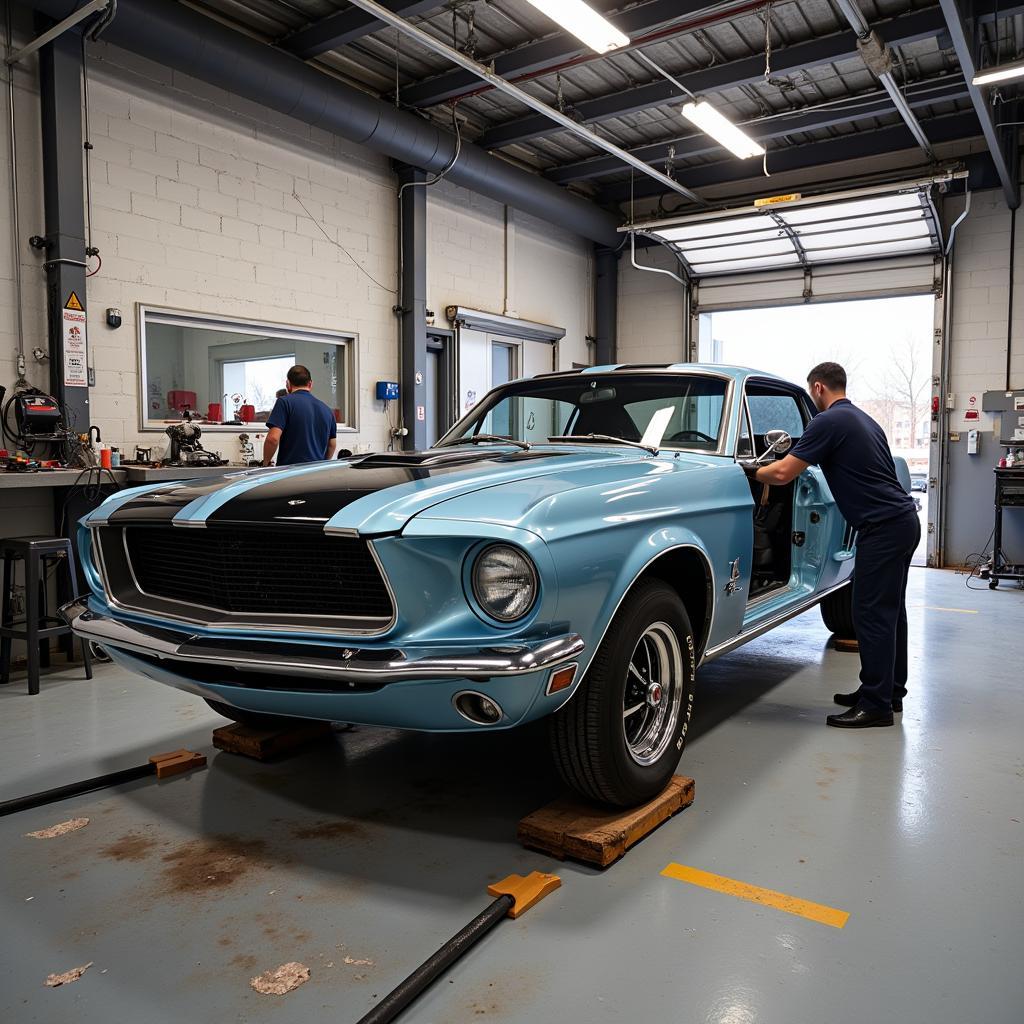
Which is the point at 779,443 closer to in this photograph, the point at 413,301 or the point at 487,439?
the point at 487,439

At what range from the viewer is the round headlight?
6.85ft

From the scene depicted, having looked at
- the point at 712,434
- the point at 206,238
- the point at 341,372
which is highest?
the point at 206,238

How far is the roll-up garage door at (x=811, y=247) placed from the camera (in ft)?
27.7

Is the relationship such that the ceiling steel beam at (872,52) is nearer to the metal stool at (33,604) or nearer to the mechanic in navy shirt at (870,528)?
the mechanic in navy shirt at (870,528)

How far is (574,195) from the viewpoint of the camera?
10.1 meters

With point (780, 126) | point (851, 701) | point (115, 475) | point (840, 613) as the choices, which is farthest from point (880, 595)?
point (780, 126)

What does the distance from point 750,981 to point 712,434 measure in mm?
2133

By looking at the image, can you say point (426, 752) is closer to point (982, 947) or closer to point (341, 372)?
point (982, 947)

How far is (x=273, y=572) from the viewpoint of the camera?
7.73ft

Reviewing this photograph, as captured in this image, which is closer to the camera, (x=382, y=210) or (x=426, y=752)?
(x=426, y=752)

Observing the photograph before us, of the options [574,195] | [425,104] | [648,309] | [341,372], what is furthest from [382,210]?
[648,309]

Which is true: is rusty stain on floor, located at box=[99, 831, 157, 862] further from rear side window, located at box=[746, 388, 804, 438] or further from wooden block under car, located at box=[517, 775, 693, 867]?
rear side window, located at box=[746, 388, 804, 438]

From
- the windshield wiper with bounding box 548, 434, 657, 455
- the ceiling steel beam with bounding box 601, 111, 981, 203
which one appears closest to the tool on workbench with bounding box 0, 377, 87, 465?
the windshield wiper with bounding box 548, 434, 657, 455

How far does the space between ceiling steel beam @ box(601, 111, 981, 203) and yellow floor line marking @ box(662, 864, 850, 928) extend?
28.6 ft
